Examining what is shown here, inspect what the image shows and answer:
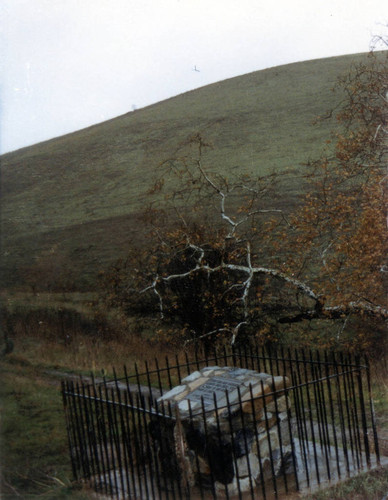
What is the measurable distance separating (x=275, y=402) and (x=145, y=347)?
6805 mm

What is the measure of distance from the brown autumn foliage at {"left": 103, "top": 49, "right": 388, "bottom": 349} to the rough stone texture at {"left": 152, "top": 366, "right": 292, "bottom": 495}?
222 inches

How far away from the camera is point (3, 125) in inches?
353

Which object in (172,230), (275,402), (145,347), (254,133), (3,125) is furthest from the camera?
(254,133)

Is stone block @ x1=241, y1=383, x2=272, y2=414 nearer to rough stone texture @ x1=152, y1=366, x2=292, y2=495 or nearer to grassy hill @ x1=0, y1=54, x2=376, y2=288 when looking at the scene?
rough stone texture @ x1=152, y1=366, x2=292, y2=495

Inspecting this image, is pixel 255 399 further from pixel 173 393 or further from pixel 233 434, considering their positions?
pixel 173 393

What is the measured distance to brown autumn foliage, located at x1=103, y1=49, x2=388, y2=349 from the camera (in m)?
11.1

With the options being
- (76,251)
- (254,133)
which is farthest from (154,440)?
(254,133)

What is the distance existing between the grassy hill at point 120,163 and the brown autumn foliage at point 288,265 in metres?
1.58

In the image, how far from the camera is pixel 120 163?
17.4 metres

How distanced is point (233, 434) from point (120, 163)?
42.7 feet

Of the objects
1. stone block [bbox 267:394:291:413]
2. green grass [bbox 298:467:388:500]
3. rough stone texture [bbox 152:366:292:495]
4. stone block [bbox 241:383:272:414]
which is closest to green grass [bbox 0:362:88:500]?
rough stone texture [bbox 152:366:292:495]

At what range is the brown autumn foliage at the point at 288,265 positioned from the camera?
11094 mm

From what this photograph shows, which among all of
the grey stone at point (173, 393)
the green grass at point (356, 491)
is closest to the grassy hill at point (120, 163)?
the grey stone at point (173, 393)

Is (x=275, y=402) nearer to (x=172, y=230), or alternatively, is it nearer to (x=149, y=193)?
(x=172, y=230)
